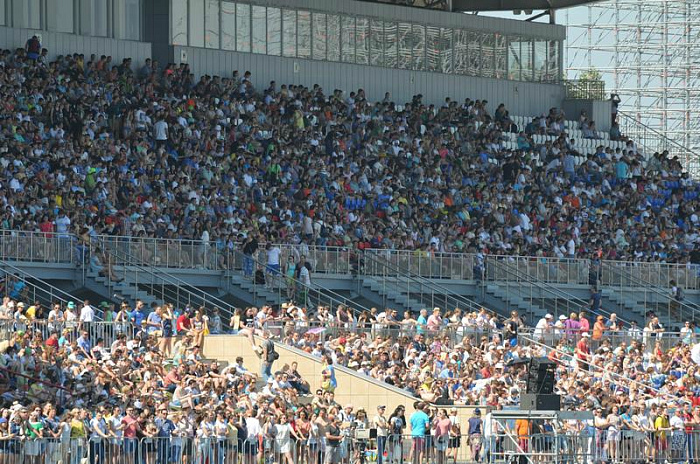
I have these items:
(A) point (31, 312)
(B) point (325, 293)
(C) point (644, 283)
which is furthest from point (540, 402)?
(C) point (644, 283)

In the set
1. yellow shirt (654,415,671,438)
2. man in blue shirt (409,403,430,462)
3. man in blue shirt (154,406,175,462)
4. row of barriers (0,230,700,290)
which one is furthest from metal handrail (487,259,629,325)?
man in blue shirt (154,406,175,462)

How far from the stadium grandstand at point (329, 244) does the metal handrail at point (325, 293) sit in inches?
3.5

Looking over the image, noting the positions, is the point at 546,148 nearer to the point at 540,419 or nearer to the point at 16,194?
the point at 16,194

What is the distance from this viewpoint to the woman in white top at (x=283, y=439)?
92.2 feet

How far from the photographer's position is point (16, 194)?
38875 millimetres

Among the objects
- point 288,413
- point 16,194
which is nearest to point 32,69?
point 16,194

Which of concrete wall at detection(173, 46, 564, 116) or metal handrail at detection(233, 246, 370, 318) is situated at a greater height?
concrete wall at detection(173, 46, 564, 116)

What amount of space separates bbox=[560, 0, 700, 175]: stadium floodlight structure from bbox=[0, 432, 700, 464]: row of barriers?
247 ft

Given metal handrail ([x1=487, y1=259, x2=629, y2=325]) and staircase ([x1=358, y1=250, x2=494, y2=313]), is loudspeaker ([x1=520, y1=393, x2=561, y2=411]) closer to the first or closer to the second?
staircase ([x1=358, y1=250, x2=494, y2=313])

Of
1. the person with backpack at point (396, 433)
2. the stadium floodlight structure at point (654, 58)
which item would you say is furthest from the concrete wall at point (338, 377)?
the stadium floodlight structure at point (654, 58)

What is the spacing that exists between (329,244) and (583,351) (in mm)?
8603

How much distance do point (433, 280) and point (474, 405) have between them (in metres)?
12.5

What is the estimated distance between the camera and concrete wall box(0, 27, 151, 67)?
46250 mm

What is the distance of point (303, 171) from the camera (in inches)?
1841
